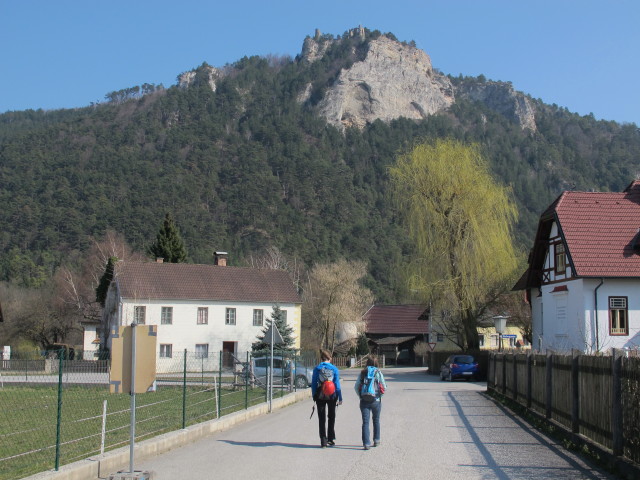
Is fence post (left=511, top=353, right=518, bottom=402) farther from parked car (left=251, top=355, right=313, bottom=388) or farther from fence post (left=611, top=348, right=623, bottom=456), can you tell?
fence post (left=611, top=348, right=623, bottom=456)

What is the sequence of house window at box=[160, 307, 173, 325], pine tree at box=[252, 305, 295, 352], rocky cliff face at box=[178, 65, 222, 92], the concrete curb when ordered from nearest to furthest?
the concrete curb, pine tree at box=[252, 305, 295, 352], house window at box=[160, 307, 173, 325], rocky cliff face at box=[178, 65, 222, 92]

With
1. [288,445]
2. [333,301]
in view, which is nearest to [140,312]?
[333,301]

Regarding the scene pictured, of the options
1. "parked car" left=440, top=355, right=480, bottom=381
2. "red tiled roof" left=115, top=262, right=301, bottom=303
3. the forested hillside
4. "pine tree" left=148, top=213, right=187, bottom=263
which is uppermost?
the forested hillside

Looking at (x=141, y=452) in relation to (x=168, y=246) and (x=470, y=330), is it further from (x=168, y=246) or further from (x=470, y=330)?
(x=168, y=246)

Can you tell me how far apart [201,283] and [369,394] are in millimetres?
45992

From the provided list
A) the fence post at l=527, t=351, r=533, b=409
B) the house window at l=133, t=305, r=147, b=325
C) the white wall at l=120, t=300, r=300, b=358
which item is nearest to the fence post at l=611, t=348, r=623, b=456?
the fence post at l=527, t=351, r=533, b=409

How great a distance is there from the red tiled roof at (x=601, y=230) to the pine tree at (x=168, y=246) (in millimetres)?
41462

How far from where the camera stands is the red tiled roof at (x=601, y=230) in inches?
1273

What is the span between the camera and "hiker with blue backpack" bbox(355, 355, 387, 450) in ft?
41.6

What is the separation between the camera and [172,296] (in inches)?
2162

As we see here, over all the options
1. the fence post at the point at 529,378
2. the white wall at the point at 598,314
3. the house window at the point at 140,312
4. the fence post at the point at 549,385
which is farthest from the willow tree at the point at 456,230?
the fence post at the point at 549,385

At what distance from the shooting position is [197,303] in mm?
55781

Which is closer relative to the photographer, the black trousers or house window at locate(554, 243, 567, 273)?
the black trousers

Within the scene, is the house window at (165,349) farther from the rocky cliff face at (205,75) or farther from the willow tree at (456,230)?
the rocky cliff face at (205,75)
